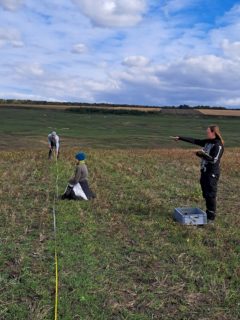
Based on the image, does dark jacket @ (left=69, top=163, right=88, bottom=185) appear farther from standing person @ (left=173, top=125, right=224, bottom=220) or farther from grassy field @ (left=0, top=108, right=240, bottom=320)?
standing person @ (left=173, top=125, right=224, bottom=220)

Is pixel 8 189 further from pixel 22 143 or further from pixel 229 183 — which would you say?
pixel 22 143

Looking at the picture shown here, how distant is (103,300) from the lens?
5.54 meters

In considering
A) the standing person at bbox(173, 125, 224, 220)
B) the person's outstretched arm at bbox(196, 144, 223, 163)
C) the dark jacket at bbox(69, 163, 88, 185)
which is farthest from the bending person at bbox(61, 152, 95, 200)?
the person's outstretched arm at bbox(196, 144, 223, 163)

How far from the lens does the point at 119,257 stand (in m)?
7.12

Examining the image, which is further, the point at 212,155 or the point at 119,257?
the point at 212,155

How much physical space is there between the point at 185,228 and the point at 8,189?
242 inches

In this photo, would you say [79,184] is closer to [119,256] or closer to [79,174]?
[79,174]

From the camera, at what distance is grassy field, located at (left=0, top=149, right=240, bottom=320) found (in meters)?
5.42

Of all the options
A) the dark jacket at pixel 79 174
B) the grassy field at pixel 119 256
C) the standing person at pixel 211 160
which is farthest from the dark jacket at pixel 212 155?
the dark jacket at pixel 79 174

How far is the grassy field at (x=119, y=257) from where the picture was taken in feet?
17.8

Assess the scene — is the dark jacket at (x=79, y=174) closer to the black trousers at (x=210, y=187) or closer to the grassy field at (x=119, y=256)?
the grassy field at (x=119, y=256)

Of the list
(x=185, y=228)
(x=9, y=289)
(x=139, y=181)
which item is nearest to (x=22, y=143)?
(x=139, y=181)

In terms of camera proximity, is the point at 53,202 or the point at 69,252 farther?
the point at 53,202

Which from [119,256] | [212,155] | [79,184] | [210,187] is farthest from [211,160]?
[79,184]
